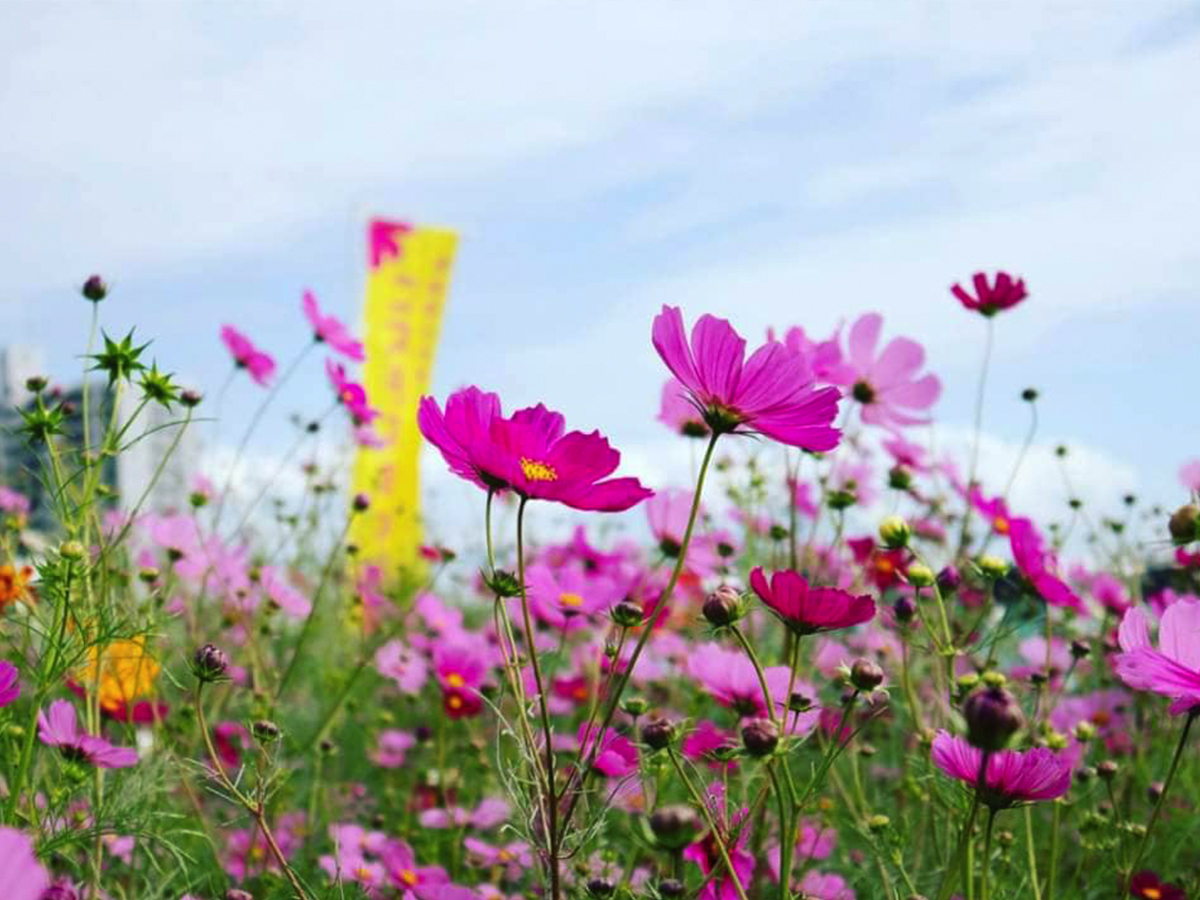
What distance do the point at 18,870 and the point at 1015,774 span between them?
483 millimetres

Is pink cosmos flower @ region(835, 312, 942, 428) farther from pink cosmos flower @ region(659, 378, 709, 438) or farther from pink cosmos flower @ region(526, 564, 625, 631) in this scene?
pink cosmos flower @ region(526, 564, 625, 631)

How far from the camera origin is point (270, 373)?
1.53 metres

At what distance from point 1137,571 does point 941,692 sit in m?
1.05

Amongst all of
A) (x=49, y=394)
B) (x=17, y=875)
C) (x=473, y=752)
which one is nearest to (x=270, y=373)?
(x=49, y=394)

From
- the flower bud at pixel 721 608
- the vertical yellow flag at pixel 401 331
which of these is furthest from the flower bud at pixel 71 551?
the vertical yellow flag at pixel 401 331

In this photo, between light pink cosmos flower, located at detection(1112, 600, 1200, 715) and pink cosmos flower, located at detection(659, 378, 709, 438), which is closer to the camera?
light pink cosmos flower, located at detection(1112, 600, 1200, 715)

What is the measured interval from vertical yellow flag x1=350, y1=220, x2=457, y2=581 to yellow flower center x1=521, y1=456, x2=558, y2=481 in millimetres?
3645

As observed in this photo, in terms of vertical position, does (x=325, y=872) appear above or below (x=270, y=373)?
below

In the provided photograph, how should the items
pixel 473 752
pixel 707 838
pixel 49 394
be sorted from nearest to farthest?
pixel 707 838 < pixel 49 394 < pixel 473 752

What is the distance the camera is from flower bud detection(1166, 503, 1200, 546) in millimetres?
951

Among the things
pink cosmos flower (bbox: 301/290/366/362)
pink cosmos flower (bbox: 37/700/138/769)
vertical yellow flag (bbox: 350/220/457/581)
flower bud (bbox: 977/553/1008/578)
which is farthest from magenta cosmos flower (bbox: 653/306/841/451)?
vertical yellow flag (bbox: 350/220/457/581)

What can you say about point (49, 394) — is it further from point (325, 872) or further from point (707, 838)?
point (707, 838)

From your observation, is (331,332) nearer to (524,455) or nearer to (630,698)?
(630,698)

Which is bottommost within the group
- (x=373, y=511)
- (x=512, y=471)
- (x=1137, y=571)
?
(x=373, y=511)
